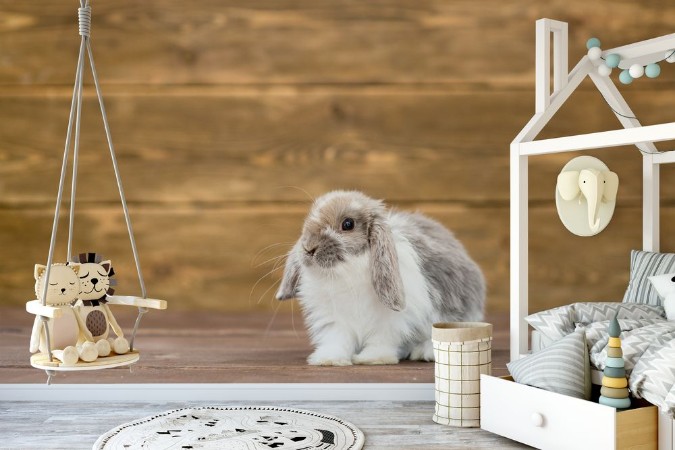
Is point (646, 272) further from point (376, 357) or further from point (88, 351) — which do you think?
point (88, 351)

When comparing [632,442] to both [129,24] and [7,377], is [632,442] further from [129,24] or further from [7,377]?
[129,24]

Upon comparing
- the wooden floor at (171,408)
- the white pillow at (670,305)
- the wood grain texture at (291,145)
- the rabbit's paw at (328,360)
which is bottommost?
the wooden floor at (171,408)

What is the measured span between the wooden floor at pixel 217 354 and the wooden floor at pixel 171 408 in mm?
131

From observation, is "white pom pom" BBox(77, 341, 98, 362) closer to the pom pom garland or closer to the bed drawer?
the bed drawer

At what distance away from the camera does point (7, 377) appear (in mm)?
2602

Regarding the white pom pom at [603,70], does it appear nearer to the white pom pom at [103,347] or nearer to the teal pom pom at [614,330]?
the teal pom pom at [614,330]

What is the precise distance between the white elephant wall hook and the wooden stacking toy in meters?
0.69

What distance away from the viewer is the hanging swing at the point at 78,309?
175 cm

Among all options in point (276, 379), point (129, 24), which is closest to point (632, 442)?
point (276, 379)

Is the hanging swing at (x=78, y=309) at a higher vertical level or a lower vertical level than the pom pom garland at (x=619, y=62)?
lower

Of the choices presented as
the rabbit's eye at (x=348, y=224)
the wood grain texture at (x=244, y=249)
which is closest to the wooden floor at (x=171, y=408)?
the wood grain texture at (x=244, y=249)

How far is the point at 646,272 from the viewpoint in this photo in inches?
95.8

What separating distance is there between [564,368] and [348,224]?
3.48 feet

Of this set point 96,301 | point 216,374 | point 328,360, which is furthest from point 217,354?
point 96,301
